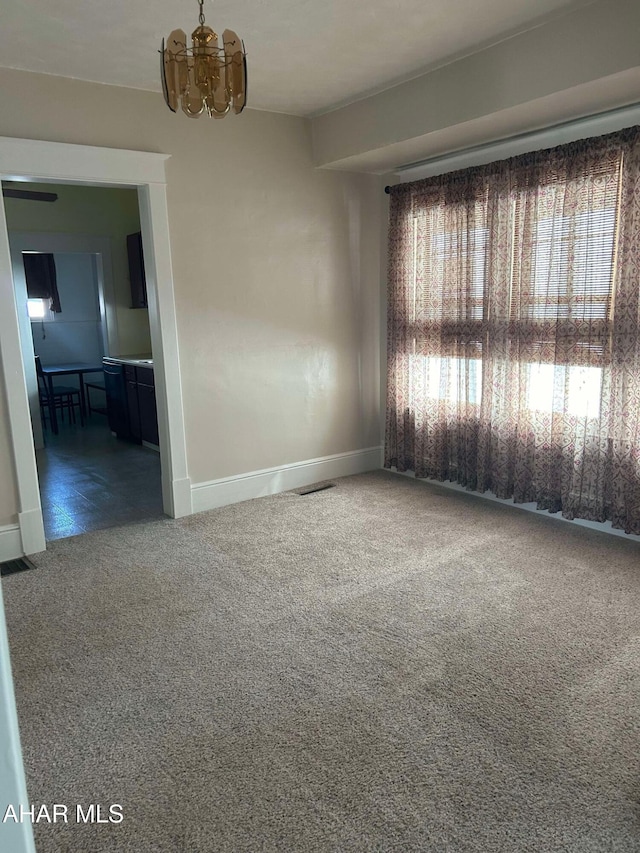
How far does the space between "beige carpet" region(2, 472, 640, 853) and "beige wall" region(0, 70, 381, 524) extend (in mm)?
1028

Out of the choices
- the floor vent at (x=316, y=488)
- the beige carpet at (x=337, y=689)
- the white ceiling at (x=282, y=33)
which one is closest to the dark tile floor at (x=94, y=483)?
the beige carpet at (x=337, y=689)

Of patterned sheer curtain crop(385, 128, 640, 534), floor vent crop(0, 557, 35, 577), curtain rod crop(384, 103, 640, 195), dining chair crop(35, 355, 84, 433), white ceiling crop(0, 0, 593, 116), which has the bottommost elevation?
floor vent crop(0, 557, 35, 577)

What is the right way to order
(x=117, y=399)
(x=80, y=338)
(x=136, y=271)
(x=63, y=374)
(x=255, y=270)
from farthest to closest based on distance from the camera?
(x=80, y=338)
(x=63, y=374)
(x=136, y=271)
(x=117, y=399)
(x=255, y=270)

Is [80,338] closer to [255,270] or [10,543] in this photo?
[255,270]

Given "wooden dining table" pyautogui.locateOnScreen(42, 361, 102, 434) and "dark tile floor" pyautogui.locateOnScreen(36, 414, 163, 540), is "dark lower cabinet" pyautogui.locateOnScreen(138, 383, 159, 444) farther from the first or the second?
"wooden dining table" pyautogui.locateOnScreen(42, 361, 102, 434)

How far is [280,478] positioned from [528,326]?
2.06m

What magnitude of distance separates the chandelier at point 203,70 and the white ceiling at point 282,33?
0.69 meters

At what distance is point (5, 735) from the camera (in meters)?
0.47

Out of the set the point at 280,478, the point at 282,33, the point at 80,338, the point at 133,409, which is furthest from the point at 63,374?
the point at 282,33

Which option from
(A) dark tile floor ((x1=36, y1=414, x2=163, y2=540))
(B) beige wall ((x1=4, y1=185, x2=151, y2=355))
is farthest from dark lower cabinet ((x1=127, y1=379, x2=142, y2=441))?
(B) beige wall ((x1=4, y1=185, x2=151, y2=355))

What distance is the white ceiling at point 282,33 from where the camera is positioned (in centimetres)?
275

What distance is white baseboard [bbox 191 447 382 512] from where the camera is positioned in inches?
172

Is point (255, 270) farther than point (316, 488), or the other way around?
point (316, 488)

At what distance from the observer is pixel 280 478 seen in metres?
4.72
